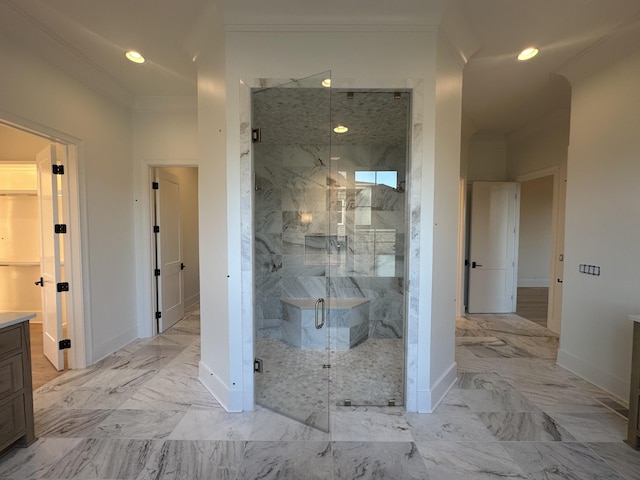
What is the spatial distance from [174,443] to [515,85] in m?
4.63

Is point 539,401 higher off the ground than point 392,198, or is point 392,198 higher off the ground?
point 392,198

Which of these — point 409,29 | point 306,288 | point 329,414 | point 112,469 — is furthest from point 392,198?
point 112,469

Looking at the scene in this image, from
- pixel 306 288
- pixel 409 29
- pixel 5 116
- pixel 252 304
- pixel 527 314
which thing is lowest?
pixel 527 314

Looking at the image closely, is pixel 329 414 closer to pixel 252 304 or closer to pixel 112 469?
pixel 252 304

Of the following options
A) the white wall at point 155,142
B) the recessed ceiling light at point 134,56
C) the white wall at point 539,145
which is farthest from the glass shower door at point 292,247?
the white wall at point 539,145

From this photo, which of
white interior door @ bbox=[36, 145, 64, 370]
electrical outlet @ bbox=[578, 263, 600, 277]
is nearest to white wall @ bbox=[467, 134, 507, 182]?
electrical outlet @ bbox=[578, 263, 600, 277]

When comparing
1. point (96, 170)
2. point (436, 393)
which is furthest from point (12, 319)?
point (436, 393)

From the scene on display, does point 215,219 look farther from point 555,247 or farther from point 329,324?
point 555,247

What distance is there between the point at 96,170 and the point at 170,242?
1341 mm

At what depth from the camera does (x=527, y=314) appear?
497 centimetres

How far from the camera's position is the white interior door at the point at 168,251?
3.92m

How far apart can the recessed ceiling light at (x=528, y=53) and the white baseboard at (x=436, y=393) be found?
294 centimetres

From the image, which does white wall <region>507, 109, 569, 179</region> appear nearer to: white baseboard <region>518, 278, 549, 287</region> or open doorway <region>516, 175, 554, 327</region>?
open doorway <region>516, 175, 554, 327</region>

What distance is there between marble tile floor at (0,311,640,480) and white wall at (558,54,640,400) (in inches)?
13.4
